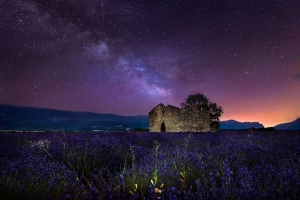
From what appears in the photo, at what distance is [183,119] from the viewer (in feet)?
67.2

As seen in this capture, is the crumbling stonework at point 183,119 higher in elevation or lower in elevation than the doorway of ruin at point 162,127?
higher

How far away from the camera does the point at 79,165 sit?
125 inches

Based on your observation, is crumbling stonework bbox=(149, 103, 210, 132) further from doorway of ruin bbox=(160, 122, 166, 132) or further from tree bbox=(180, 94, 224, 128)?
tree bbox=(180, 94, 224, 128)

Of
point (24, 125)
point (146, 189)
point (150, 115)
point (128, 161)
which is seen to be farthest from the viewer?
point (150, 115)

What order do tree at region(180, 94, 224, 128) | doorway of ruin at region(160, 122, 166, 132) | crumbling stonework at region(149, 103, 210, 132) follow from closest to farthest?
crumbling stonework at region(149, 103, 210, 132) < doorway of ruin at region(160, 122, 166, 132) < tree at region(180, 94, 224, 128)

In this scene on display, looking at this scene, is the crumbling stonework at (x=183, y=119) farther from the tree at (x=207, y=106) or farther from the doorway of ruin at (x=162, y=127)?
the tree at (x=207, y=106)

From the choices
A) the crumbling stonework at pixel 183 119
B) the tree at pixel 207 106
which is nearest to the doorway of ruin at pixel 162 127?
the crumbling stonework at pixel 183 119

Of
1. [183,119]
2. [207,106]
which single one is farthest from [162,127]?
[207,106]

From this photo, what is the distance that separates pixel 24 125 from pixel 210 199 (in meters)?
6.55

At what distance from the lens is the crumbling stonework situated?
20.1 meters

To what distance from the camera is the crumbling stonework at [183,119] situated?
20.1m

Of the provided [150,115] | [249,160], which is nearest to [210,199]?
[249,160]

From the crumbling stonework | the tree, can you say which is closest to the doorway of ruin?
the crumbling stonework

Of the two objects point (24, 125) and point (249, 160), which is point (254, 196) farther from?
point (24, 125)
